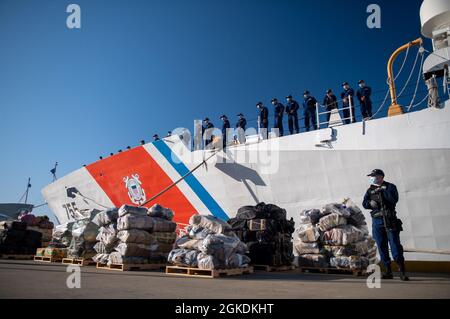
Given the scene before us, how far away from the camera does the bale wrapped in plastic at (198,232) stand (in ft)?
19.6

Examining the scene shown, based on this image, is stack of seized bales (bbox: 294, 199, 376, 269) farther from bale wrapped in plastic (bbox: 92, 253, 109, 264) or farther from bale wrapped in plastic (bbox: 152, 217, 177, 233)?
bale wrapped in plastic (bbox: 92, 253, 109, 264)

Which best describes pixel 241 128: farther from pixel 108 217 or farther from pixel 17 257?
pixel 17 257

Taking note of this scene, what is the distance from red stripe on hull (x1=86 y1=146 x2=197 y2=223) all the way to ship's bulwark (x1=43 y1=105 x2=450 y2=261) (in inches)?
1.5

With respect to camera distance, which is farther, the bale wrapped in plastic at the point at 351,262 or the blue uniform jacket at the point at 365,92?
the blue uniform jacket at the point at 365,92

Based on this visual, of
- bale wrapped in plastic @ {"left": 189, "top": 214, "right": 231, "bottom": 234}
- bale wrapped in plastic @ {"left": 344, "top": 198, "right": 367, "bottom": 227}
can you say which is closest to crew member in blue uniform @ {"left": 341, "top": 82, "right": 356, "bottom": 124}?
bale wrapped in plastic @ {"left": 344, "top": 198, "right": 367, "bottom": 227}

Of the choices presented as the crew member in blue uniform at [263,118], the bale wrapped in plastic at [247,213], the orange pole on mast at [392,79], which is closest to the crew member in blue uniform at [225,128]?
the crew member in blue uniform at [263,118]

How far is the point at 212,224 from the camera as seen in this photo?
19.9 ft

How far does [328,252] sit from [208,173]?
17.9 ft

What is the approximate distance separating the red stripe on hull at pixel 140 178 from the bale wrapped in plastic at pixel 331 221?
18.0 feet

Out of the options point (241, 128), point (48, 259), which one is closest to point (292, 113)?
point (241, 128)

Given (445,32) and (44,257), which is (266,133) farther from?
(44,257)

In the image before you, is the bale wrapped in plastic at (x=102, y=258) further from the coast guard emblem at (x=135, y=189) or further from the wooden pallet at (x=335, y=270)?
the coast guard emblem at (x=135, y=189)

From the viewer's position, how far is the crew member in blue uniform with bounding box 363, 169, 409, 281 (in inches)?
185
